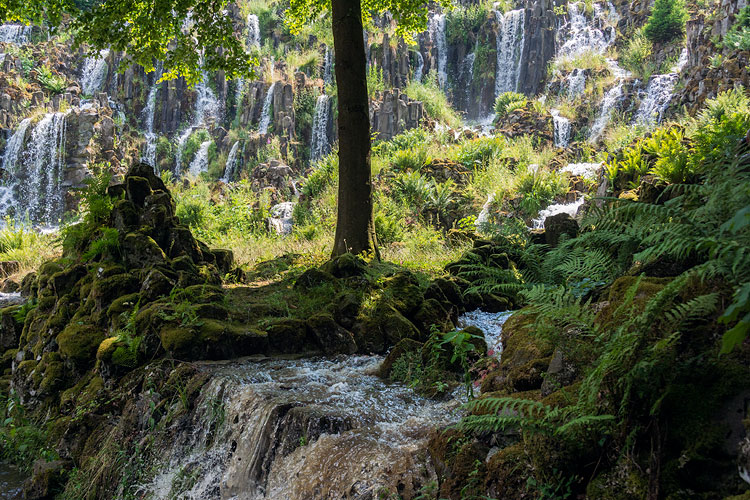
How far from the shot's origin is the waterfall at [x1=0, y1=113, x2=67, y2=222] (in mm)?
20797

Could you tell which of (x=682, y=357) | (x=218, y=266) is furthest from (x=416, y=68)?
(x=682, y=357)

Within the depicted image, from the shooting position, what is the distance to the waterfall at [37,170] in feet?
68.2

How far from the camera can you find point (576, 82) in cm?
2100

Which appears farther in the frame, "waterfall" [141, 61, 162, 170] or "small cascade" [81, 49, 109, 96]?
"small cascade" [81, 49, 109, 96]

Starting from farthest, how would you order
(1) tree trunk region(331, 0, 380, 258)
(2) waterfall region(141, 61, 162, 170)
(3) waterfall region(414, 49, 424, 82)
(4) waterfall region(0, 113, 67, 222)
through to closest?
(3) waterfall region(414, 49, 424, 82) < (2) waterfall region(141, 61, 162, 170) < (4) waterfall region(0, 113, 67, 222) < (1) tree trunk region(331, 0, 380, 258)

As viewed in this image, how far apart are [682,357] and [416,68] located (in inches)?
1049

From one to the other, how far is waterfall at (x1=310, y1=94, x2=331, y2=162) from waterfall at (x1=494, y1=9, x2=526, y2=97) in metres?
9.72

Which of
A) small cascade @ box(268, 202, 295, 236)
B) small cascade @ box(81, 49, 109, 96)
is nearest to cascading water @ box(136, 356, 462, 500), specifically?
small cascade @ box(268, 202, 295, 236)

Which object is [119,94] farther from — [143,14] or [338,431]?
[338,431]

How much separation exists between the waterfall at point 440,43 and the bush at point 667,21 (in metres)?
10.3

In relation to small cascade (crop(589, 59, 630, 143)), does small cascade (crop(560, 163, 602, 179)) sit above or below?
below

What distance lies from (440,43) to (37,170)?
2113 cm

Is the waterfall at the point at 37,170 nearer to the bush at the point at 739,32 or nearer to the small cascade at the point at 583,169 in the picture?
the small cascade at the point at 583,169

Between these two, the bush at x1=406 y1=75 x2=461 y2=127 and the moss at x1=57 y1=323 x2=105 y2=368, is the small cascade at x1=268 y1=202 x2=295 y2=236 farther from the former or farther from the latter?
the bush at x1=406 y1=75 x2=461 y2=127
